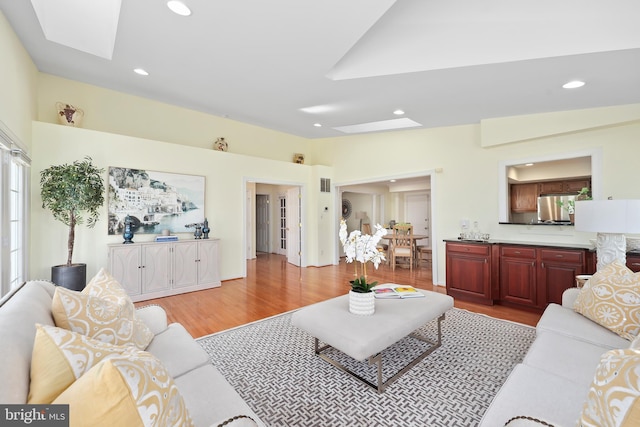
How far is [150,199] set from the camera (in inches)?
174

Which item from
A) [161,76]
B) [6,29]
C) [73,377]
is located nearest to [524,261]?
[73,377]

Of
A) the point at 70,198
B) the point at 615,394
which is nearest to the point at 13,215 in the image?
the point at 70,198

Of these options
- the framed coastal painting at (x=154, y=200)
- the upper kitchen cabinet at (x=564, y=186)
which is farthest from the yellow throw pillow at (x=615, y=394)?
the upper kitchen cabinet at (x=564, y=186)

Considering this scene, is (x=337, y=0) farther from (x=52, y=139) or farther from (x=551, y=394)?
(x=52, y=139)

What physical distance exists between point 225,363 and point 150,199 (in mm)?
3176

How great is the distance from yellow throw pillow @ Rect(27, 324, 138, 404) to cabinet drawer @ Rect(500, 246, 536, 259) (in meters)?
4.26

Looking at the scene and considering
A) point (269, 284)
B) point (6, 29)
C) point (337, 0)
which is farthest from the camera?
point (269, 284)

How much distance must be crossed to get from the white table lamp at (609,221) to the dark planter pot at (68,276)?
5511mm

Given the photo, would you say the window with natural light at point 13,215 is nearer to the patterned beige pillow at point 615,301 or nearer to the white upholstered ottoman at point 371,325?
the white upholstered ottoman at point 371,325

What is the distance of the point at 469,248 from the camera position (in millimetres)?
4051

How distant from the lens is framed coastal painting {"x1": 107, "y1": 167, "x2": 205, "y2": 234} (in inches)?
163

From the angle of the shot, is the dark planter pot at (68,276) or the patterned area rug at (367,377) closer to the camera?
the patterned area rug at (367,377)

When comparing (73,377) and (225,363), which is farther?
(225,363)

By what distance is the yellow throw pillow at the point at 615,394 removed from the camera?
75 centimetres
